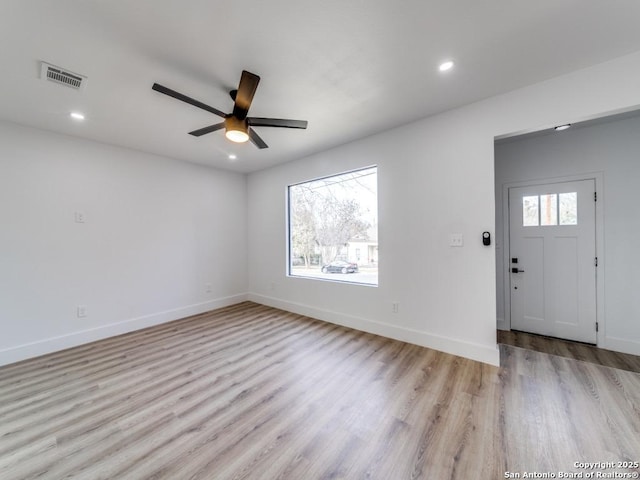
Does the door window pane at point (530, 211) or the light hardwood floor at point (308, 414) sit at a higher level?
the door window pane at point (530, 211)

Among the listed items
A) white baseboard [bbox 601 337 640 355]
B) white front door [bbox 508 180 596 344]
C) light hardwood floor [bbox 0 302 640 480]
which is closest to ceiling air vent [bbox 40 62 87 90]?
light hardwood floor [bbox 0 302 640 480]

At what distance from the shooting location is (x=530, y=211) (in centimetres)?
345

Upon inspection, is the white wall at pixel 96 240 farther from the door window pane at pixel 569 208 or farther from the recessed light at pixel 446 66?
the door window pane at pixel 569 208

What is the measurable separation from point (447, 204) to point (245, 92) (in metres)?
2.36

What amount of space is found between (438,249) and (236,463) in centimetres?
267

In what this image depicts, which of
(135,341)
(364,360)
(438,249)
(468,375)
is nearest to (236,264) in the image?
(135,341)

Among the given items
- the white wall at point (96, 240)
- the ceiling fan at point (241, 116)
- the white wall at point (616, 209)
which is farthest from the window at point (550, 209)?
the white wall at point (96, 240)

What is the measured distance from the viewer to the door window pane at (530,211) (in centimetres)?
341

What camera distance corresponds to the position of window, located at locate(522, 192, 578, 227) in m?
3.16

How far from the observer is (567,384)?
2168 millimetres

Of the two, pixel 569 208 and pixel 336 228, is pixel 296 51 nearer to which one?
pixel 336 228

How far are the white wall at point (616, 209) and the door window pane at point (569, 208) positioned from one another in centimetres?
23

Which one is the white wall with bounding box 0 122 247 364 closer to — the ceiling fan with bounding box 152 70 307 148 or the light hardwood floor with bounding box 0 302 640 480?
the light hardwood floor with bounding box 0 302 640 480

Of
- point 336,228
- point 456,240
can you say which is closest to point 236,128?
point 336,228
